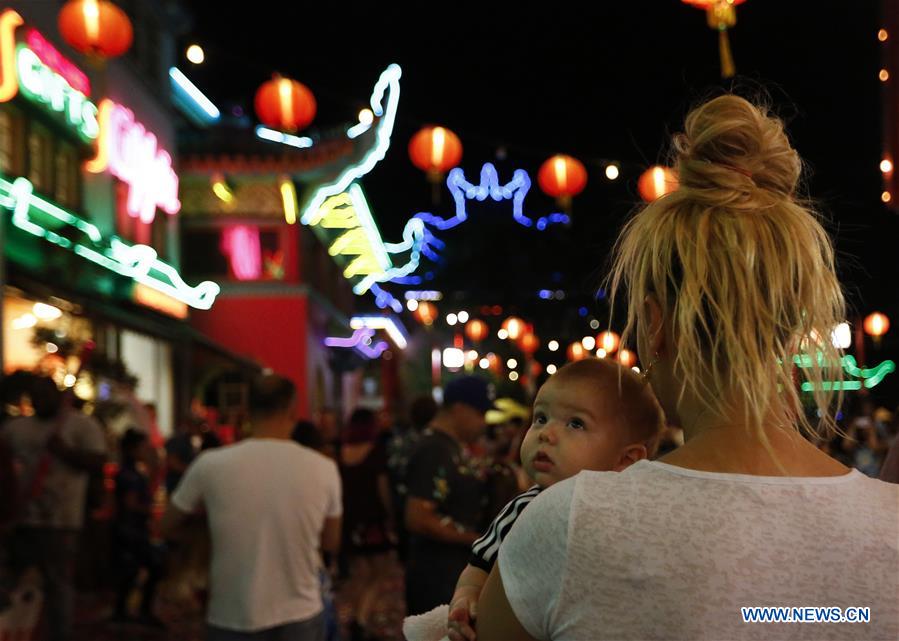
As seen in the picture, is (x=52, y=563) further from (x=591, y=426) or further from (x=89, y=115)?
(x=89, y=115)

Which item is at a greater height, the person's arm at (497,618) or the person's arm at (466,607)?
the person's arm at (497,618)

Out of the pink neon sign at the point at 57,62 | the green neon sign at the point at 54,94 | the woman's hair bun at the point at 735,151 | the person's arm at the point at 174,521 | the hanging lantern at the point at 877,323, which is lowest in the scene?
the person's arm at the point at 174,521

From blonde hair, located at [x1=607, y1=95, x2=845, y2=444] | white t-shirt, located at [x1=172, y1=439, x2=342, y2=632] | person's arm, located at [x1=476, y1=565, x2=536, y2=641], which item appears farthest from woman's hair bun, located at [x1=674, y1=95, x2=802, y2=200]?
white t-shirt, located at [x1=172, y1=439, x2=342, y2=632]

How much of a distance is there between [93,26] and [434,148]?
15.7ft

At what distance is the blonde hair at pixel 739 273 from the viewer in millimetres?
1524

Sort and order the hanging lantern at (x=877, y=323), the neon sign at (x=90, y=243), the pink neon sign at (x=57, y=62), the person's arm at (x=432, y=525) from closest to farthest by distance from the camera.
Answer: the person's arm at (x=432, y=525)
the neon sign at (x=90, y=243)
the pink neon sign at (x=57, y=62)
the hanging lantern at (x=877, y=323)

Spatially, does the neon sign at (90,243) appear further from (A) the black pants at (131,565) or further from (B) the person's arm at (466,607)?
(B) the person's arm at (466,607)

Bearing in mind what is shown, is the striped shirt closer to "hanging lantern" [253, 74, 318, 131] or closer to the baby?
the baby

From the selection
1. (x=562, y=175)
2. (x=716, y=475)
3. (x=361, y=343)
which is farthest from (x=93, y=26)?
(x=361, y=343)

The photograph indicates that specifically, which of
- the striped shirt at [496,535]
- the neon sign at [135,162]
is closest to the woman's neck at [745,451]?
the striped shirt at [496,535]

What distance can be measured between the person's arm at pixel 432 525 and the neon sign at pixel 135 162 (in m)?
10.5

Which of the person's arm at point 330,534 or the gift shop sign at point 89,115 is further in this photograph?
the gift shop sign at point 89,115

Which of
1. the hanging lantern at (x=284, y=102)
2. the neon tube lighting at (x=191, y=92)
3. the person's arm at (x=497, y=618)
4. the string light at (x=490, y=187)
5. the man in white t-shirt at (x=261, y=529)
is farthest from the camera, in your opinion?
the string light at (x=490, y=187)

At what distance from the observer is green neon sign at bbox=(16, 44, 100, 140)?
466 inches
